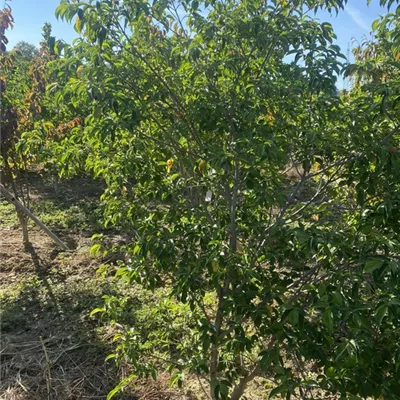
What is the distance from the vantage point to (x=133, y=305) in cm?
383

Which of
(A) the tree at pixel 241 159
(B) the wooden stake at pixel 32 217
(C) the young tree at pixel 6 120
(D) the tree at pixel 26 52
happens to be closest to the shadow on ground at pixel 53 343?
(B) the wooden stake at pixel 32 217

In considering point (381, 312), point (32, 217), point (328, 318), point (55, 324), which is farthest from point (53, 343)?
point (381, 312)

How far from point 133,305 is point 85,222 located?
2.52m

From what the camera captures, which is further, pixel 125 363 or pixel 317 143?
pixel 125 363

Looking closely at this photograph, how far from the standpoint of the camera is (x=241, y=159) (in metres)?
1.77

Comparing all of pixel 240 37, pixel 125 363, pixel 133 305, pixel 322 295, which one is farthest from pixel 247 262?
pixel 133 305

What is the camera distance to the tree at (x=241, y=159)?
1665 mm

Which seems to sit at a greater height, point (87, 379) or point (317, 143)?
point (317, 143)

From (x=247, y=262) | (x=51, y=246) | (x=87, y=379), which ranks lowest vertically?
(x=87, y=379)

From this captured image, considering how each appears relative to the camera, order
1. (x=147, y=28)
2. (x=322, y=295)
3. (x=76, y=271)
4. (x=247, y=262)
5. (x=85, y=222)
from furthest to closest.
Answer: (x=85, y=222)
(x=76, y=271)
(x=147, y=28)
(x=247, y=262)
(x=322, y=295)

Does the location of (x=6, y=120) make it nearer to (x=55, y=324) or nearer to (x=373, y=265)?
(x=55, y=324)

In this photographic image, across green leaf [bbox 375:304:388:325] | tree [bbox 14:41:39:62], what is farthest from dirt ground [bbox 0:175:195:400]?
tree [bbox 14:41:39:62]

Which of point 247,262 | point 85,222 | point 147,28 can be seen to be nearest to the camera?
point 247,262

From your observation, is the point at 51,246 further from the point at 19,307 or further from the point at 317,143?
the point at 317,143
